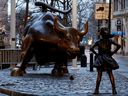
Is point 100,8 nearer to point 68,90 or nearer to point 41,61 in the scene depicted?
point 41,61

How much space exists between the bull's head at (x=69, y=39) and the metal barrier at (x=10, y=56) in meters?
9.93

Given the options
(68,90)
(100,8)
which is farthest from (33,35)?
(100,8)

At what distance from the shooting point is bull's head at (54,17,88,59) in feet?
65.3

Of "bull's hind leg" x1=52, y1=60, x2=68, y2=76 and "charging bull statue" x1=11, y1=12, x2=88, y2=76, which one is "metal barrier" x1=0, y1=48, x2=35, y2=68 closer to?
"charging bull statue" x1=11, y1=12, x2=88, y2=76

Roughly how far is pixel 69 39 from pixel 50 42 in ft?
3.87

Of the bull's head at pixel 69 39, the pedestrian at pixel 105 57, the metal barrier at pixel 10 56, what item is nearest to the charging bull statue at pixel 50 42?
the bull's head at pixel 69 39

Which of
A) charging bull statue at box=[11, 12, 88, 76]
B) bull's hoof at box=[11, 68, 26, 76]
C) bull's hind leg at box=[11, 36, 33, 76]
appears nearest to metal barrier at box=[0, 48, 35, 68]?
charging bull statue at box=[11, 12, 88, 76]

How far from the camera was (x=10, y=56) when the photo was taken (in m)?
30.4

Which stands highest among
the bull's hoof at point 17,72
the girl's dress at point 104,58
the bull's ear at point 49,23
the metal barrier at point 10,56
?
the bull's ear at point 49,23

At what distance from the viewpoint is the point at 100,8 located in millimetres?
31766

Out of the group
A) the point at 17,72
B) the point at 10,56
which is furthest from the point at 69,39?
the point at 10,56

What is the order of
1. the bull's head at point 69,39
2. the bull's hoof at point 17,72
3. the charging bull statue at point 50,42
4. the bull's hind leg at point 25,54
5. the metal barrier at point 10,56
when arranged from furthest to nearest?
the metal barrier at point 10,56, the bull's hoof at point 17,72, the bull's hind leg at point 25,54, the charging bull statue at point 50,42, the bull's head at point 69,39

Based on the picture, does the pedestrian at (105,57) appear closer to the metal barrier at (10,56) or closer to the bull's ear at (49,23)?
the bull's ear at (49,23)

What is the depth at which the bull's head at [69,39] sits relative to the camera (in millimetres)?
19891
